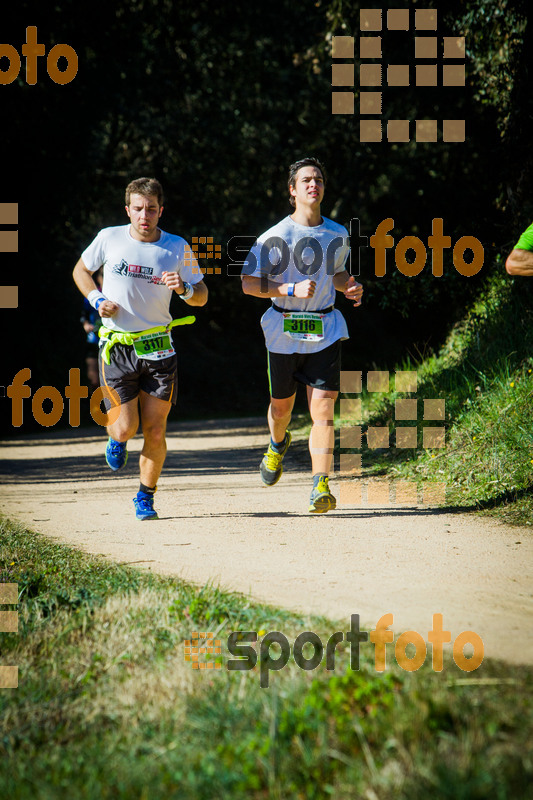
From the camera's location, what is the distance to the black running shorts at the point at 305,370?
655 centimetres

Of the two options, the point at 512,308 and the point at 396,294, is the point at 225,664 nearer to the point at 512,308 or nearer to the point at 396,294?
the point at 512,308

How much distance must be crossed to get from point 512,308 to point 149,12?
42.3ft

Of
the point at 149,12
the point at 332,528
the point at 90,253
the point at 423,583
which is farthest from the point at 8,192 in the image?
the point at 423,583

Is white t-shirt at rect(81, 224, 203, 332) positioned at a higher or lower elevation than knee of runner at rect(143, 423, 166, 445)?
higher

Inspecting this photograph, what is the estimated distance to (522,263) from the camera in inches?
232

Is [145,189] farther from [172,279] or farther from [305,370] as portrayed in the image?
[305,370]

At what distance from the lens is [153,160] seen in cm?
2219

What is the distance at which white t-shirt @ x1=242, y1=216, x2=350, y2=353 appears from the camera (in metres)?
6.39

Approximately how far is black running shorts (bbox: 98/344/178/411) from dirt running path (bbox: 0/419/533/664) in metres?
0.94

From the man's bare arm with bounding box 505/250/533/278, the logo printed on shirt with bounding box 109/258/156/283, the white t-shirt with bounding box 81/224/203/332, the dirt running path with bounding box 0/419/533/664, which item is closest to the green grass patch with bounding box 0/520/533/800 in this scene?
the dirt running path with bounding box 0/419/533/664

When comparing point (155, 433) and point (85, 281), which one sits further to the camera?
point (155, 433)

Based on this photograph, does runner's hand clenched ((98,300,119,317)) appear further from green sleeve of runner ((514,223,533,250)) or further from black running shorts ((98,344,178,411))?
green sleeve of runner ((514,223,533,250))

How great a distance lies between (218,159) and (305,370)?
1648cm

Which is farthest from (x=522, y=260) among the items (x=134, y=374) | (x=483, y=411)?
(x=134, y=374)
